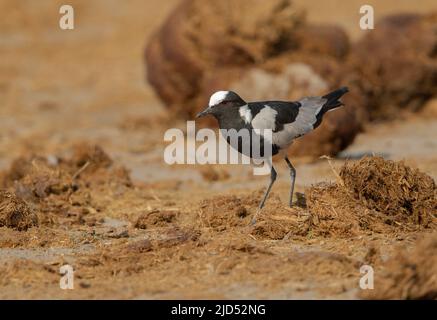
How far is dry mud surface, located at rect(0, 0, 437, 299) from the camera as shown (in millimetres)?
5578

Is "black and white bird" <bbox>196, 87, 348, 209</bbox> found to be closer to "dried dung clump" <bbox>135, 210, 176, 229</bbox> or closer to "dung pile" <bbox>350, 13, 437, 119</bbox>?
"dried dung clump" <bbox>135, 210, 176, 229</bbox>

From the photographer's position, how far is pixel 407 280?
17.0 ft

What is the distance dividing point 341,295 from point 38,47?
15295mm

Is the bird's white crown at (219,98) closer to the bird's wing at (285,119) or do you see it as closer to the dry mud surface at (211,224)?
the bird's wing at (285,119)

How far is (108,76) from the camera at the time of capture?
17.4 meters

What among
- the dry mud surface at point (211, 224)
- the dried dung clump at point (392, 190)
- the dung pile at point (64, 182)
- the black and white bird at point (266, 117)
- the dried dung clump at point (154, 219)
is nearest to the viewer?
the dry mud surface at point (211, 224)

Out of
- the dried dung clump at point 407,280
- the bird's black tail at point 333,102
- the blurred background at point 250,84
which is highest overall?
the blurred background at point 250,84

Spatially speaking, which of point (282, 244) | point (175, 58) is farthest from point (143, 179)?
point (282, 244)

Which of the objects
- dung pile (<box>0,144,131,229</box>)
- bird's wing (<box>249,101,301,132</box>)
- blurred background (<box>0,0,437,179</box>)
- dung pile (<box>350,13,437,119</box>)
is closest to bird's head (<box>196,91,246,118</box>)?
bird's wing (<box>249,101,301,132</box>)

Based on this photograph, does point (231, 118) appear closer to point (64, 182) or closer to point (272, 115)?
point (272, 115)

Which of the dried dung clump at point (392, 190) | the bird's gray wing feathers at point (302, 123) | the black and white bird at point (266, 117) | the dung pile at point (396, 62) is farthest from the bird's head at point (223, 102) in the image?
the dung pile at point (396, 62)

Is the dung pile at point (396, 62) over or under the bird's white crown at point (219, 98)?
over

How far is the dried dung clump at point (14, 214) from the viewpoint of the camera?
23.6 feet

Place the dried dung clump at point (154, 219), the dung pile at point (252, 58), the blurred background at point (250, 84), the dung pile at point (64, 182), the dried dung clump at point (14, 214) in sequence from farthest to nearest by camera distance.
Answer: the blurred background at point (250, 84), the dung pile at point (252, 58), the dung pile at point (64, 182), the dried dung clump at point (154, 219), the dried dung clump at point (14, 214)
